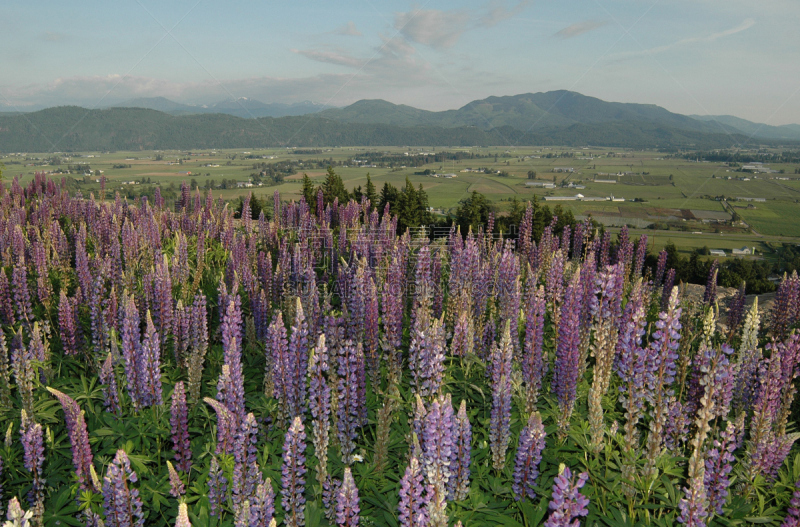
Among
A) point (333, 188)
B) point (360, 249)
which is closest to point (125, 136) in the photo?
point (333, 188)

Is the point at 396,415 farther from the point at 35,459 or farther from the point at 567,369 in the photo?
the point at 35,459

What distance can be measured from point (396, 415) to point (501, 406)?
252 centimetres

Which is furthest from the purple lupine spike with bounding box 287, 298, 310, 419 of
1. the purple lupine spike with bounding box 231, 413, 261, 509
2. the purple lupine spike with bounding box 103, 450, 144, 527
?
the purple lupine spike with bounding box 103, 450, 144, 527

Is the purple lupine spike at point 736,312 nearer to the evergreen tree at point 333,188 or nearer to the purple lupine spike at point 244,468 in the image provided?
the purple lupine spike at point 244,468

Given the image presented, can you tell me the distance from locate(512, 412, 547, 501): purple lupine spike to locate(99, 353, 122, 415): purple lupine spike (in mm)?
7012

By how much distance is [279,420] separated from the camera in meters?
7.73

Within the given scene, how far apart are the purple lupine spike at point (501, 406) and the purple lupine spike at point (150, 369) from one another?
577 cm

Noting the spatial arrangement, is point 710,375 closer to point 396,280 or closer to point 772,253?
point 396,280

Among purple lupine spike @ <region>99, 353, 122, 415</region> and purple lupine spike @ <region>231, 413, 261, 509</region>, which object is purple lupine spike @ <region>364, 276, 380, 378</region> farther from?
purple lupine spike @ <region>99, 353, 122, 415</region>

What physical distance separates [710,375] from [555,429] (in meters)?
2.92

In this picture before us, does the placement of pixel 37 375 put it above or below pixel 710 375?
below

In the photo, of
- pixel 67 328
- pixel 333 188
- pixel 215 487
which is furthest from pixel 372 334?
pixel 333 188

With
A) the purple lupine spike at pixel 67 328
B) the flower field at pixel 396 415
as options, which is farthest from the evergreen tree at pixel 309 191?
the purple lupine spike at pixel 67 328

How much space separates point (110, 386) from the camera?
312 inches
